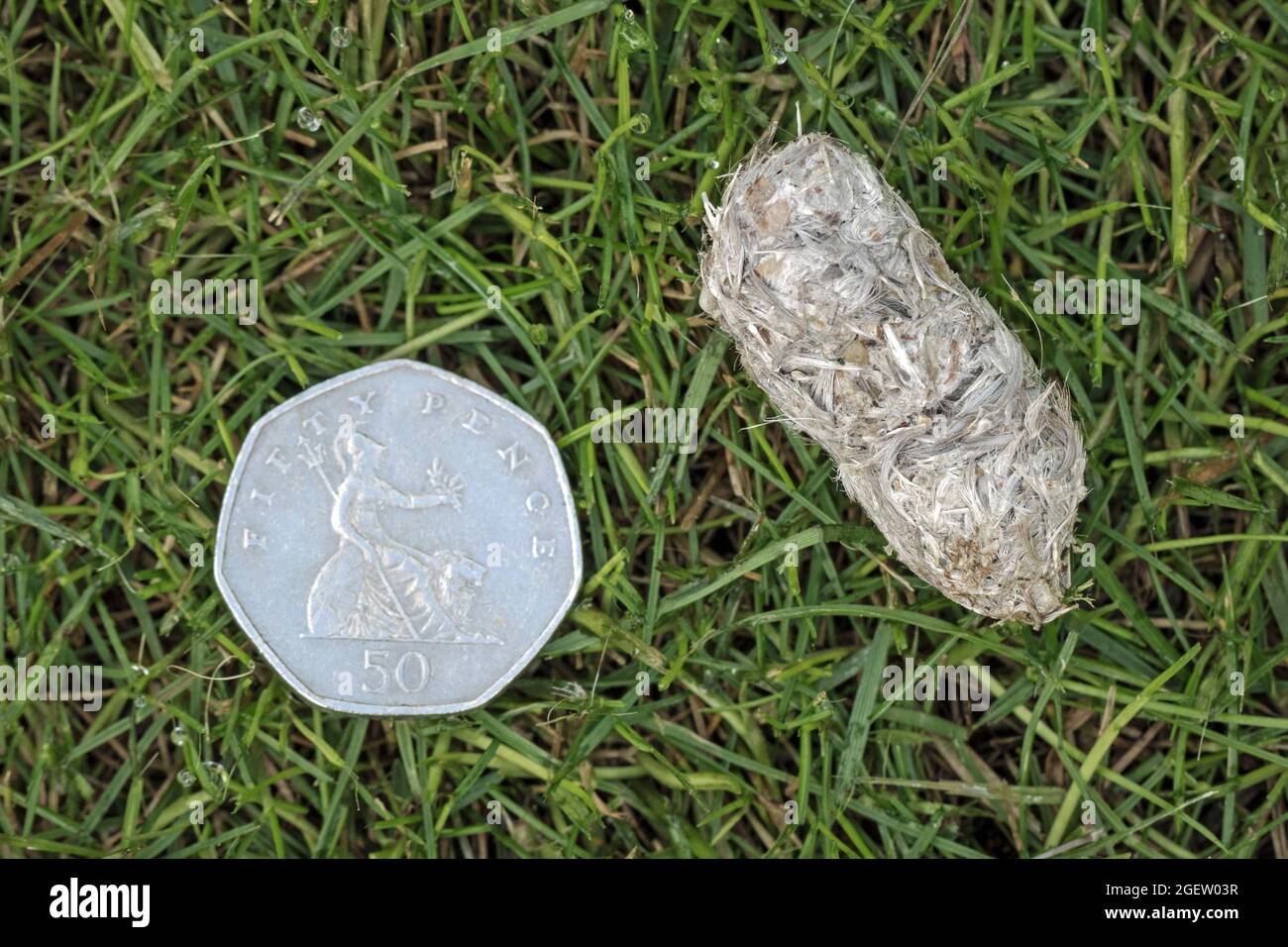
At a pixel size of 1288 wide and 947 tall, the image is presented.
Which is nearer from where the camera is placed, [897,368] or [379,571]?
[897,368]

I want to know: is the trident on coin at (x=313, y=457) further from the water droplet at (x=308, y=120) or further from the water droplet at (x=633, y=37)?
the water droplet at (x=633, y=37)

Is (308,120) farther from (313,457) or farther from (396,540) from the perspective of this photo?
(396,540)

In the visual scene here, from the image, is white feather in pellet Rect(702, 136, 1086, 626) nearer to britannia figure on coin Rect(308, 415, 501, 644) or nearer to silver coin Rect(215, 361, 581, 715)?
silver coin Rect(215, 361, 581, 715)

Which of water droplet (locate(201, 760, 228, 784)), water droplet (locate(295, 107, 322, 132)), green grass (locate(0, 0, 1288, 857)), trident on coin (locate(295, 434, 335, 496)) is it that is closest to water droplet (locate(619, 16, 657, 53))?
green grass (locate(0, 0, 1288, 857))

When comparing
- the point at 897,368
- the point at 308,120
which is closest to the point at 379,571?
the point at 308,120
